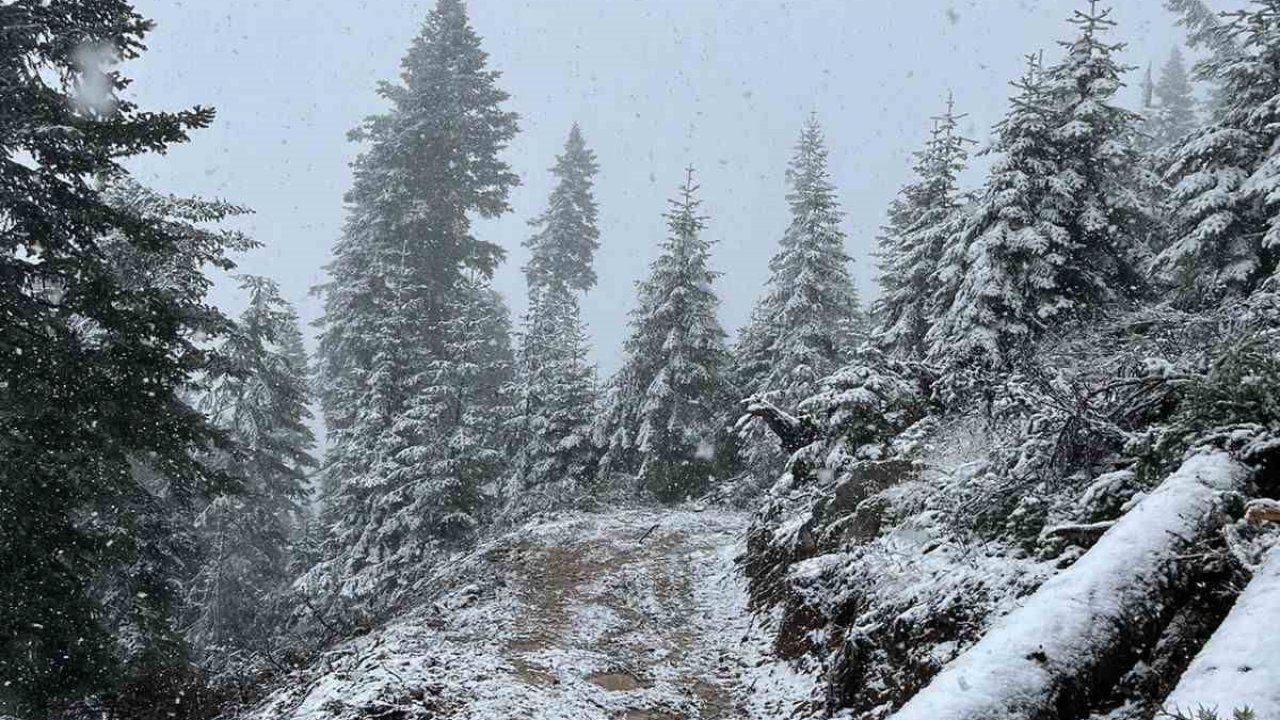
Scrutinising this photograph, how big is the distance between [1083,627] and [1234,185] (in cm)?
1246

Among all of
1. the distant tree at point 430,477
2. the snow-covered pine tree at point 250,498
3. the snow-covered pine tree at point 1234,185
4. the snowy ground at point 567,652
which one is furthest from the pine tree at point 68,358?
the snow-covered pine tree at point 1234,185

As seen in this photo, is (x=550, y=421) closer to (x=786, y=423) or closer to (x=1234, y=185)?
(x=786, y=423)

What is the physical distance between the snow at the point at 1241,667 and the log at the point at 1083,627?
0.53m

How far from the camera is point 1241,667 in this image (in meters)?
3.85

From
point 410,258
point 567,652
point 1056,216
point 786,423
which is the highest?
point 410,258

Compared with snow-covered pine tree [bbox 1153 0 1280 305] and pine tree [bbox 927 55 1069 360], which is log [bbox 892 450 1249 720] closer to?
pine tree [bbox 927 55 1069 360]

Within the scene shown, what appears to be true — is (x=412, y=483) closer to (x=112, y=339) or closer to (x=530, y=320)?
(x=530, y=320)

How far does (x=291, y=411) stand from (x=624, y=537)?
14.3 m

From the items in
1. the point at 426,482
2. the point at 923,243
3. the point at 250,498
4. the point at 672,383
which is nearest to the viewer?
the point at 923,243

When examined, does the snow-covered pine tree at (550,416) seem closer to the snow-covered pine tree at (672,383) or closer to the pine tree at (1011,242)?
the snow-covered pine tree at (672,383)

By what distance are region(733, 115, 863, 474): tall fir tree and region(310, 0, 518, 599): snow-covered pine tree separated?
359 inches

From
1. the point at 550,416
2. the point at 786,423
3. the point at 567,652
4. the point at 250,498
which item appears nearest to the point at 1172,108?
the point at 550,416

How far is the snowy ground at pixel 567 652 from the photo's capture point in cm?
816

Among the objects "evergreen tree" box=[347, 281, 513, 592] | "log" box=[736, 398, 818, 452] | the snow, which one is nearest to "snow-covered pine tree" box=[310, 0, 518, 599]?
"evergreen tree" box=[347, 281, 513, 592]
